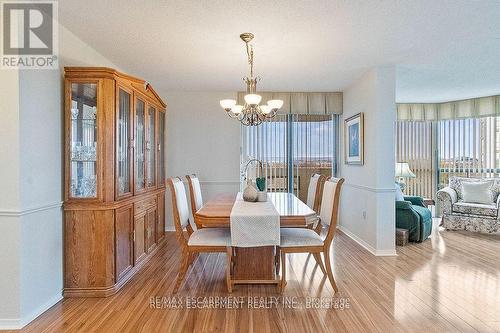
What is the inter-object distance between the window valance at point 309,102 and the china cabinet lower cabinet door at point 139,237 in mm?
2933

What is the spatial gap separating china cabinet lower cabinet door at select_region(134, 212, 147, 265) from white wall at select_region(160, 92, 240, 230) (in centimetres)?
161

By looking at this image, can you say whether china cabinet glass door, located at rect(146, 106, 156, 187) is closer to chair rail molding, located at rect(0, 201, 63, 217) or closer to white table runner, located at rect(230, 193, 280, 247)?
chair rail molding, located at rect(0, 201, 63, 217)

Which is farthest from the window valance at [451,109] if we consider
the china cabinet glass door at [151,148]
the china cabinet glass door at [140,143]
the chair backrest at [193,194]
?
the china cabinet glass door at [140,143]

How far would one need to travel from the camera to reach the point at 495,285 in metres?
2.92

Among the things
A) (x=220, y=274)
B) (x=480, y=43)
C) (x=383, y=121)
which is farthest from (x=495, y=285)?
(x=220, y=274)

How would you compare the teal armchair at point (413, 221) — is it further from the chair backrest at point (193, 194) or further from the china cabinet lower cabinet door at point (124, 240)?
the china cabinet lower cabinet door at point (124, 240)

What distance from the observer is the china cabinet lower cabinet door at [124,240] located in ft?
9.25

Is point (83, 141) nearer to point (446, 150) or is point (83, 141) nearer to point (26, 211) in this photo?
point (26, 211)

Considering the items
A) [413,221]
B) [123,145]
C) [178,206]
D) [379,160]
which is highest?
[123,145]

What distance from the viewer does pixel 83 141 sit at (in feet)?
8.93

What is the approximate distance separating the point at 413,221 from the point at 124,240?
392cm

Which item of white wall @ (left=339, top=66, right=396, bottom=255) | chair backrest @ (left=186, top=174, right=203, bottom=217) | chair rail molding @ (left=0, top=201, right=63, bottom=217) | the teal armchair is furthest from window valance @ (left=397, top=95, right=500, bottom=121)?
chair rail molding @ (left=0, top=201, right=63, bottom=217)

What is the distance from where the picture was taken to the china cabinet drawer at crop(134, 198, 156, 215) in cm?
330

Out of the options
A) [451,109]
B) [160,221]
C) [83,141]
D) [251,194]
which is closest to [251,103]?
[251,194]
